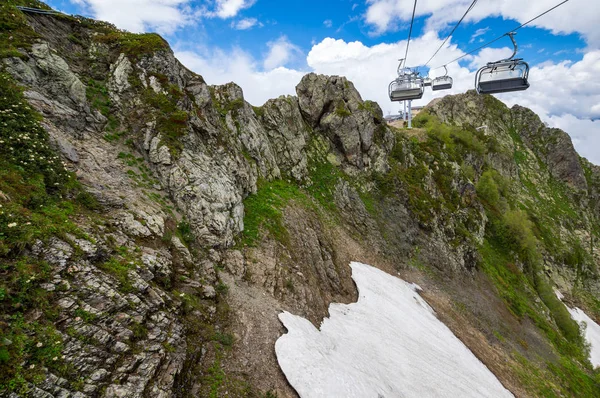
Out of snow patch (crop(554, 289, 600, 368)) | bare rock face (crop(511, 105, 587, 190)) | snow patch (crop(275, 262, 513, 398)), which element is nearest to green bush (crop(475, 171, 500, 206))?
snow patch (crop(554, 289, 600, 368))

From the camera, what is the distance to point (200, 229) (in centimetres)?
1759

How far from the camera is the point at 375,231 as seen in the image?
36.5m

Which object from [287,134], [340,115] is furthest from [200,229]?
[340,115]

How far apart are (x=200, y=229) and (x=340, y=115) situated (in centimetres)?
3184

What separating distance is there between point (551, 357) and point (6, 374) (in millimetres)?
50257

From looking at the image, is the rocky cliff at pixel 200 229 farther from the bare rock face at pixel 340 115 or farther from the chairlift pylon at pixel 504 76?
the chairlift pylon at pixel 504 76

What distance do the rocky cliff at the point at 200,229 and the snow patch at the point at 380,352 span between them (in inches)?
53.9

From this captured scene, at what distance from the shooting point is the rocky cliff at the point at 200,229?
8.62 meters

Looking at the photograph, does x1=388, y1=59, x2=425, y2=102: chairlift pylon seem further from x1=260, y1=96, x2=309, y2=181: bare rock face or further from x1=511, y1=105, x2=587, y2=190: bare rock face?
x1=511, y1=105, x2=587, y2=190: bare rock face

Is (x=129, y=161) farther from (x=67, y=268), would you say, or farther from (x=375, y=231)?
(x=375, y=231)

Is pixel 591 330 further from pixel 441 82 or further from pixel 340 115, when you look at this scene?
pixel 340 115

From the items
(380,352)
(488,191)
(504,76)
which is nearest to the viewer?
(380,352)

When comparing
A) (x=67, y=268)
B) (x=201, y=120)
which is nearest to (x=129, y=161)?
(x=201, y=120)

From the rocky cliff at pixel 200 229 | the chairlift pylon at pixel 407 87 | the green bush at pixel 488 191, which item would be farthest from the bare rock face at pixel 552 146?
the chairlift pylon at pixel 407 87
